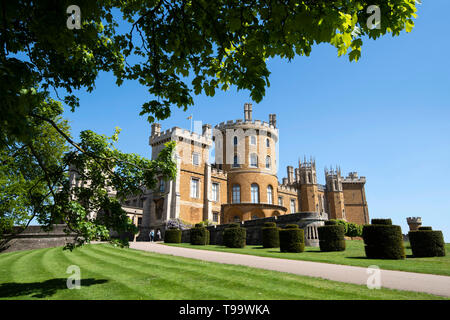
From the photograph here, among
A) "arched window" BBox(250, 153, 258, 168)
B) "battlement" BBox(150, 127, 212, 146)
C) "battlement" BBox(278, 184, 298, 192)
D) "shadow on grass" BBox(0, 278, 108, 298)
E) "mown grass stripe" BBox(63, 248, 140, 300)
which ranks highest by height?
"battlement" BBox(150, 127, 212, 146)

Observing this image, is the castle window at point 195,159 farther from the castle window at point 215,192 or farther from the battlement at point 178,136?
the castle window at point 215,192

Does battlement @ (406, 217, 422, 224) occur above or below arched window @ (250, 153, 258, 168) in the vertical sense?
below

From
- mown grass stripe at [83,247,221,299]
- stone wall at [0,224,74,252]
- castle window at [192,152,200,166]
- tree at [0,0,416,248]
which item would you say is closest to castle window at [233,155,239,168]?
castle window at [192,152,200,166]

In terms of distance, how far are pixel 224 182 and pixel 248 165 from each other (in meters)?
4.04

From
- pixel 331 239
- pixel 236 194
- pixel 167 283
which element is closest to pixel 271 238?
pixel 331 239

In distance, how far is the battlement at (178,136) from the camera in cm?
3369

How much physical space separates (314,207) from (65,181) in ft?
142

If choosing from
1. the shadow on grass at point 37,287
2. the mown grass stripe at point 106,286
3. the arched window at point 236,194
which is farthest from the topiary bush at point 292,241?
the arched window at point 236,194

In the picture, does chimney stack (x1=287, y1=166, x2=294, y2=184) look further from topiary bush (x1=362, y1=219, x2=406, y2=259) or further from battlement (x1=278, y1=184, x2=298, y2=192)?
topiary bush (x1=362, y1=219, x2=406, y2=259)

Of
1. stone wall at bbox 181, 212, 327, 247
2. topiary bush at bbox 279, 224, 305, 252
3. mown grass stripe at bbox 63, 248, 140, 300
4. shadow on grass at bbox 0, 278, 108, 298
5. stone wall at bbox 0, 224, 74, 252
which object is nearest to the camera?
mown grass stripe at bbox 63, 248, 140, 300

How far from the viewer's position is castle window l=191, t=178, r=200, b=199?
33700mm

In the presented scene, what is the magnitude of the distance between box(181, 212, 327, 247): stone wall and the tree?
15.2 m

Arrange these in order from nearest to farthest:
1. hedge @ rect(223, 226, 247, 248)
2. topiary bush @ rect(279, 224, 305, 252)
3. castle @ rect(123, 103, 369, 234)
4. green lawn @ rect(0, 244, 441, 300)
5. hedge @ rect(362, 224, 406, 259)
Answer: green lawn @ rect(0, 244, 441, 300) < hedge @ rect(362, 224, 406, 259) < topiary bush @ rect(279, 224, 305, 252) < hedge @ rect(223, 226, 247, 248) < castle @ rect(123, 103, 369, 234)

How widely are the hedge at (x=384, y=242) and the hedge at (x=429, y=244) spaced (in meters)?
1.35
